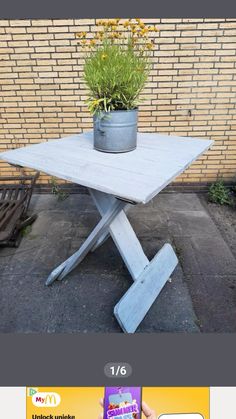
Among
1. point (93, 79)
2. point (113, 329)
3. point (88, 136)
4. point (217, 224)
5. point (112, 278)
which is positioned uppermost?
point (93, 79)

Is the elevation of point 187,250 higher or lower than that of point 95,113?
lower

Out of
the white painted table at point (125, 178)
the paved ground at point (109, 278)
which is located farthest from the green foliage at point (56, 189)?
the white painted table at point (125, 178)

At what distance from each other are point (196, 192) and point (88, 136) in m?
1.83

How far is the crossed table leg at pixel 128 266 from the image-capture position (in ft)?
5.59

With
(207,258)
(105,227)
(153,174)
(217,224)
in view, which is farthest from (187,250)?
(153,174)

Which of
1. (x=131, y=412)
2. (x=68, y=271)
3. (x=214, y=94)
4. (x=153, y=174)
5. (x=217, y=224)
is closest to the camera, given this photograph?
(x=131, y=412)

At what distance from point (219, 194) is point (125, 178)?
86.9 inches

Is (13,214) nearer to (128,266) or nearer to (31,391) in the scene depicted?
(128,266)

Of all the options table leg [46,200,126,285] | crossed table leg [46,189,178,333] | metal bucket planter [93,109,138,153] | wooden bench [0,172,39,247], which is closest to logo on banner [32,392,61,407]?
crossed table leg [46,189,178,333]

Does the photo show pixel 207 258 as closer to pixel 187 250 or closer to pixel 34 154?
pixel 187 250

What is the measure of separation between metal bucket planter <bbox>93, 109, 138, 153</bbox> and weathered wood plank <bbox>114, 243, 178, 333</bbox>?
0.83m

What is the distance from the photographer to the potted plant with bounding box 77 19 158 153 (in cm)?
156

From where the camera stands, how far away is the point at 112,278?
2131 millimetres

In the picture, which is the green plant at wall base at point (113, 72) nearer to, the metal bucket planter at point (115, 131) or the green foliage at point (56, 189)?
the metal bucket planter at point (115, 131)
